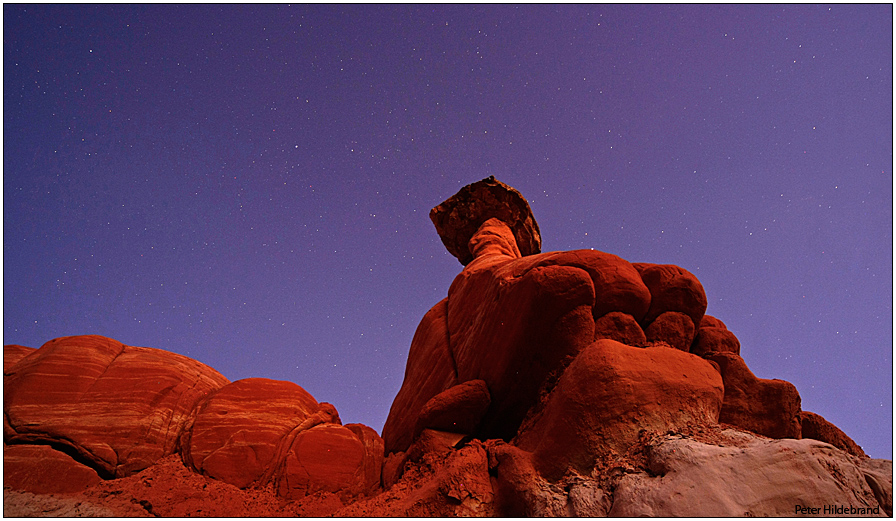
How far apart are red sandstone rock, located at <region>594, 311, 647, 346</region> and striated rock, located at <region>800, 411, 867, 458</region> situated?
3349mm

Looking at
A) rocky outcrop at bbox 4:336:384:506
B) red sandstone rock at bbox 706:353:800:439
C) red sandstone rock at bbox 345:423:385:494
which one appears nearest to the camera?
rocky outcrop at bbox 4:336:384:506

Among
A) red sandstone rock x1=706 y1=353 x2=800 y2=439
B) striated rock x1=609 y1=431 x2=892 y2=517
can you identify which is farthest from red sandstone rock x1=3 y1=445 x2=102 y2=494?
red sandstone rock x1=706 y1=353 x2=800 y2=439

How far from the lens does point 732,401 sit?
8.05m

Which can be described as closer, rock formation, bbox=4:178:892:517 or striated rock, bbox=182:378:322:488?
rock formation, bbox=4:178:892:517

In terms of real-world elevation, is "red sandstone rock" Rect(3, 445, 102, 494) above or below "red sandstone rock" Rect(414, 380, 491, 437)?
below

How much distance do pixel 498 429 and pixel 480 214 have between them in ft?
31.3

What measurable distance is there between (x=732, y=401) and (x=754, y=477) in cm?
333

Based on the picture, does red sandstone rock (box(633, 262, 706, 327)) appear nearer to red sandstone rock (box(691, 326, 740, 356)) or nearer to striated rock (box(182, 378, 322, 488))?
red sandstone rock (box(691, 326, 740, 356))

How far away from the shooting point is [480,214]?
17.0m

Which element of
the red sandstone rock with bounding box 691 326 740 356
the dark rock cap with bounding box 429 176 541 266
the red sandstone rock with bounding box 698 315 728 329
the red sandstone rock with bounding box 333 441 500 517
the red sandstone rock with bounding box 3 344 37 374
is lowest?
the red sandstone rock with bounding box 333 441 500 517

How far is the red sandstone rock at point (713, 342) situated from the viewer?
354 inches

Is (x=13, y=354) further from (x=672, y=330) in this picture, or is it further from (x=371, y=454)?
(x=672, y=330)

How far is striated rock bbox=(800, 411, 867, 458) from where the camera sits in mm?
8633

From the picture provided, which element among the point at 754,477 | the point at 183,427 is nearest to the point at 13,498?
the point at 183,427
